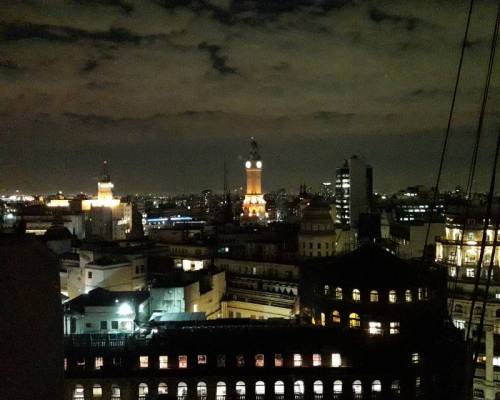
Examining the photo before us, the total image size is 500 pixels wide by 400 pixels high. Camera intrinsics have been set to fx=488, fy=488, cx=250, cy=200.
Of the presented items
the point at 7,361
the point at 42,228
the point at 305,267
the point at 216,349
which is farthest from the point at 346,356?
the point at 42,228

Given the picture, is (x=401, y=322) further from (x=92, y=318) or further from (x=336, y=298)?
→ (x=92, y=318)

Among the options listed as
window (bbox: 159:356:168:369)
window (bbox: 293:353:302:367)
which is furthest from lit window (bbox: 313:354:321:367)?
window (bbox: 159:356:168:369)

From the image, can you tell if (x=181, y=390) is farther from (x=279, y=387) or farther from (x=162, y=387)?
(x=279, y=387)

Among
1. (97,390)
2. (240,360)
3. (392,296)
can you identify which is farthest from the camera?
(392,296)

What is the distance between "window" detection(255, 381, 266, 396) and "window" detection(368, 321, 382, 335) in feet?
20.0

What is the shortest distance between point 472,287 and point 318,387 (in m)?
19.9

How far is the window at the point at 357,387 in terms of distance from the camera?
71.6 feet

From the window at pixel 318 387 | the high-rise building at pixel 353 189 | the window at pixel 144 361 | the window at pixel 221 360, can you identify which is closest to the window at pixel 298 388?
the window at pixel 318 387

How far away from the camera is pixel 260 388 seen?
71.2 feet

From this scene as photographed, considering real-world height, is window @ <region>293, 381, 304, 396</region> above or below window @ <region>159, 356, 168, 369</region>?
below

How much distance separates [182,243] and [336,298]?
23697 millimetres

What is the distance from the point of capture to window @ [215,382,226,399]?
2159cm

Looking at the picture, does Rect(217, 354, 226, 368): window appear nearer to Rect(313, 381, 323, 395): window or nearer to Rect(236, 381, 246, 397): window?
Rect(236, 381, 246, 397): window

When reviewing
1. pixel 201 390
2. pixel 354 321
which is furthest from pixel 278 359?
pixel 354 321
